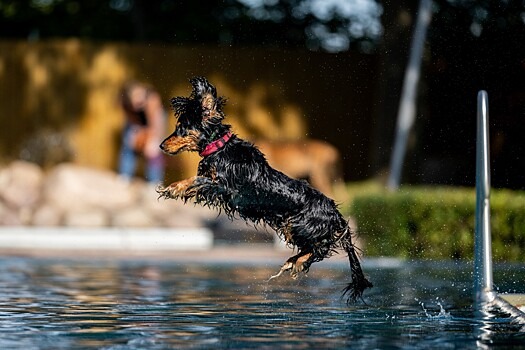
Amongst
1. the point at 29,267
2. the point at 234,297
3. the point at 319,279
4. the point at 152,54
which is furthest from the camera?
the point at 152,54

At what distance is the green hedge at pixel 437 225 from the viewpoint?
15273 millimetres

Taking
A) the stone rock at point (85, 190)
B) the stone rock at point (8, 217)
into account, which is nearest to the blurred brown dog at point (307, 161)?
the stone rock at point (85, 190)

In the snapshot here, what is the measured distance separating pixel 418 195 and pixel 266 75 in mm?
10457

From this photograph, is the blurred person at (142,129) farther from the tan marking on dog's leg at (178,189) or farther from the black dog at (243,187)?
the tan marking on dog's leg at (178,189)

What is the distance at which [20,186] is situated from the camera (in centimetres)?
2075

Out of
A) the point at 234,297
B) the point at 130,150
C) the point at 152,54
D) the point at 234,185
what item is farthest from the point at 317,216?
the point at 152,54

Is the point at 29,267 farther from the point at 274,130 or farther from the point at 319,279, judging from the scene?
the point at 274,130

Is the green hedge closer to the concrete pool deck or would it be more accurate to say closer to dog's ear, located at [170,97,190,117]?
the concrete pool deck

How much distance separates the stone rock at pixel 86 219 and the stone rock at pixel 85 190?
0.79 metres

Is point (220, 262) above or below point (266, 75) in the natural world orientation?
below

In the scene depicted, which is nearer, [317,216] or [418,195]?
[317,216]

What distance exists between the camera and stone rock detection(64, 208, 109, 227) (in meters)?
18.9

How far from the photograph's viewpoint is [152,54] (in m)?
25.5

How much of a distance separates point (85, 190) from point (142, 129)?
2.44 m
